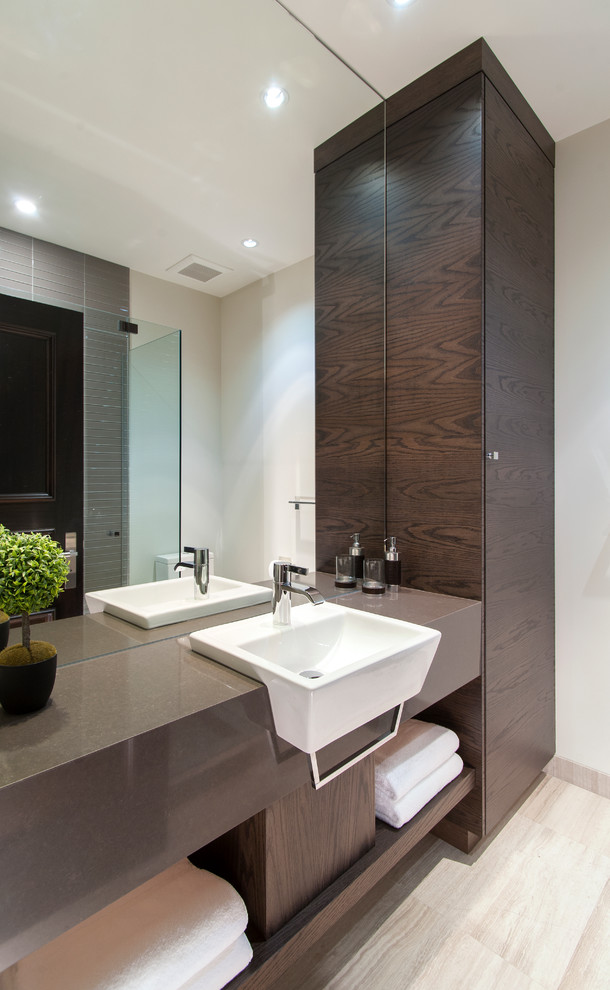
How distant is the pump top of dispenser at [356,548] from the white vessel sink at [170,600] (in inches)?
19.9

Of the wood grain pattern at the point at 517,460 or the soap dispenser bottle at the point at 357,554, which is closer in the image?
the wood grain pattern at the point at 517,460

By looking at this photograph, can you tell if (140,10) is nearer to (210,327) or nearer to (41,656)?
(210,327)

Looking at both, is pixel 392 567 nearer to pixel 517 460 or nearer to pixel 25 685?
pixel 517 460

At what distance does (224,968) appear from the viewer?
95cm

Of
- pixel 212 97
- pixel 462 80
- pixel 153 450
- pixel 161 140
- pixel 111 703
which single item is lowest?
pixel 111 703

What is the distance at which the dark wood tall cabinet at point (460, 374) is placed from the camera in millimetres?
1620

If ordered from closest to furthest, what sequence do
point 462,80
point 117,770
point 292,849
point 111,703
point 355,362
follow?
point 117,770
point 111,703
point 292,849
point 462,80
point 355,362

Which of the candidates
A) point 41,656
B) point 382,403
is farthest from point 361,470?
point 41,656

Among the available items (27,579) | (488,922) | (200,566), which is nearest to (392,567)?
(200,566)

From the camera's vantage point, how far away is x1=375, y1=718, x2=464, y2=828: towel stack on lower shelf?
1436mm

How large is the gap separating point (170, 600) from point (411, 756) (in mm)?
917

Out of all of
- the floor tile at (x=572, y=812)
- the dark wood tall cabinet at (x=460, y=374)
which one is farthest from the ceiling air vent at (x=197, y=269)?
the floor tile at (x=572, y=812)

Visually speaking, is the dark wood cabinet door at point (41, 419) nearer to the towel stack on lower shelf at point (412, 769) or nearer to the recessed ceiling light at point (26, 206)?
the recessed ceiling light at point (26, 206)

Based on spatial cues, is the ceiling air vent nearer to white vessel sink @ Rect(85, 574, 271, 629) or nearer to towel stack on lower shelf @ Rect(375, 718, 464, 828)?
white vessel sink @ Rect(85, 574, 271, 629)
